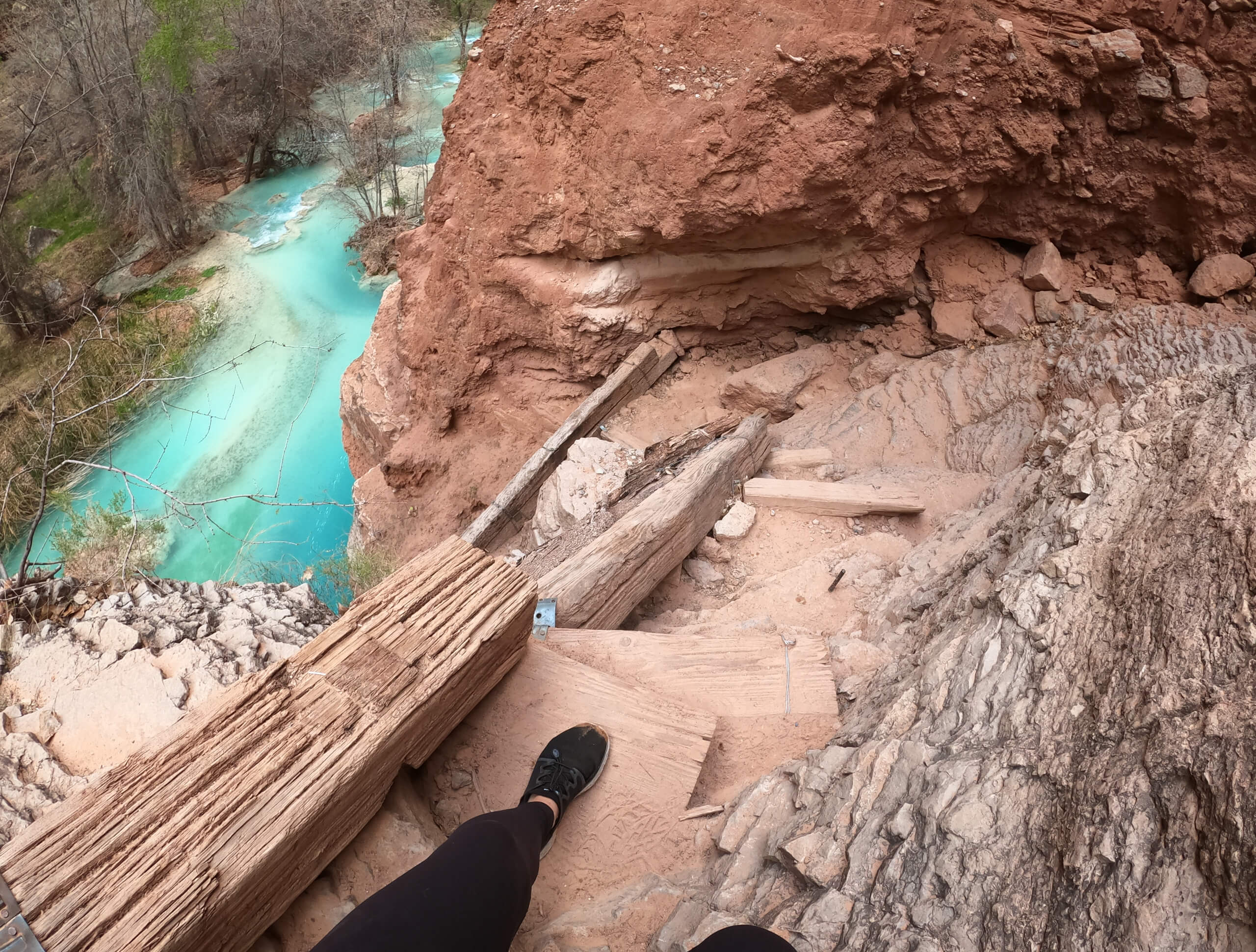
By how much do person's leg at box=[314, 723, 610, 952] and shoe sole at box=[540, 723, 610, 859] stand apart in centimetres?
13

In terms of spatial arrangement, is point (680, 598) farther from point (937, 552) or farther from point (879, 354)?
point (879, 354)

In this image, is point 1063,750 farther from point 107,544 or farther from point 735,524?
point 107,544

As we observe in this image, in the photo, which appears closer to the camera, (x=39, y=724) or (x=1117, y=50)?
(x=39, y=724)

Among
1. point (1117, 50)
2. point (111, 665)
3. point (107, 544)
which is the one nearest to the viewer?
point (111, 665)

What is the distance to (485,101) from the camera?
4871 millimetres

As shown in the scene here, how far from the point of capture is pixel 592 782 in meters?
2.12

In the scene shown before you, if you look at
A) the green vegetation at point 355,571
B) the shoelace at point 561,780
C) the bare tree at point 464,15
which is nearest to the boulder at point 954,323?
the shoelace at point 561,780

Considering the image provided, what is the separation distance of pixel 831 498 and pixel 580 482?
1.50 metres

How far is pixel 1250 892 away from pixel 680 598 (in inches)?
95.0

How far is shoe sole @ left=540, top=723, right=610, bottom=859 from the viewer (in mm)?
2027

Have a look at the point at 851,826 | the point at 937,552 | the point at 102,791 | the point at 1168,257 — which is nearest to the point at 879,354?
the point at 1168,257

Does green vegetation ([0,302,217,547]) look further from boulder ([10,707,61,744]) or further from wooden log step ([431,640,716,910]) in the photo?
wooden log step ([431,640,716,910])

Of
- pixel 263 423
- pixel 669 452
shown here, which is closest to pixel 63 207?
pixel 263 423

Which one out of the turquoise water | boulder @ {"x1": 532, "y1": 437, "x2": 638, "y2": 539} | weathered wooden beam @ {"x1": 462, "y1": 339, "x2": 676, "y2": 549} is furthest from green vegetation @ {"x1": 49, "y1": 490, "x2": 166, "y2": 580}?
boulder @ {"x1": 532, "y1": 437, "x2": 638, "y2": 539}
